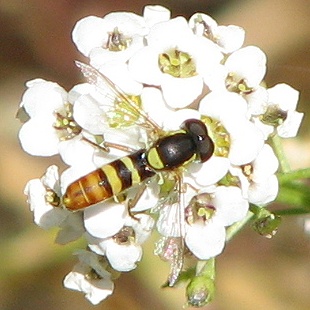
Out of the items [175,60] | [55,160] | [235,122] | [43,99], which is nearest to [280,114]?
[235,122]

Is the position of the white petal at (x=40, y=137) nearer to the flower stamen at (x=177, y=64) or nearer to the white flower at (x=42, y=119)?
the white flower at (x=42, y=119)

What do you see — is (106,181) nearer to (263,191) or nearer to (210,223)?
(210,223)

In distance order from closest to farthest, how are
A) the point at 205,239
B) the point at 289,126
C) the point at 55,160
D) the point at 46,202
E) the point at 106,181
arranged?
the point at 106,181, the point at 205,239, the point at 46,202, the point at 289,126, the point at 55,160

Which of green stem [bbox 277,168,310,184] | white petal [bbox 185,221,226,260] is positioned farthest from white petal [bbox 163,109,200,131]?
green stem [bbox 277,168,310,184]

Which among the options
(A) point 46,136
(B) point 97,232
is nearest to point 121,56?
(A) point 46,136

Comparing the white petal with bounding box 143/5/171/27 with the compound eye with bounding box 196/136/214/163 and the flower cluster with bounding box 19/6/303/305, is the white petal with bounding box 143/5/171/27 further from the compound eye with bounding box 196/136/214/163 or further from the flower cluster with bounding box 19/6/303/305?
the compound eye with bounding box 196/136/214/163

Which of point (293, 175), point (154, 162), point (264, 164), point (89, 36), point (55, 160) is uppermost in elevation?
point (89, 36)

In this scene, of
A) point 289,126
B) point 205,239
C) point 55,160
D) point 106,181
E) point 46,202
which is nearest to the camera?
point 106,181
